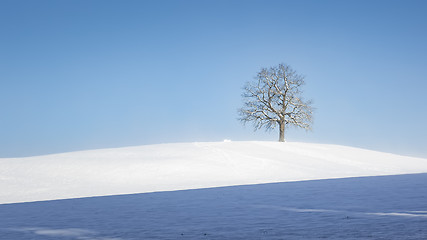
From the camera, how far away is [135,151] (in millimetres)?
34844

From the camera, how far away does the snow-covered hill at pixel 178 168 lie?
21.7 m

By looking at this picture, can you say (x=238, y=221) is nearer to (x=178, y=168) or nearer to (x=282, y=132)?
(x=178, y=168)

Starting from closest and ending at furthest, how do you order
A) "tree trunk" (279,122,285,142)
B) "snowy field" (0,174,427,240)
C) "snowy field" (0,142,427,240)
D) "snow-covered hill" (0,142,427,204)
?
"snowy field" (0,174,427,240) < "snowy field" (0,142,427,240) < "snow-covered hill" (0,142,427,204) < "tree trunk" (279,122,285,142)

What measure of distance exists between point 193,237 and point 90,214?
507cm

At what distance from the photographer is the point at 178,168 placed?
2753cm

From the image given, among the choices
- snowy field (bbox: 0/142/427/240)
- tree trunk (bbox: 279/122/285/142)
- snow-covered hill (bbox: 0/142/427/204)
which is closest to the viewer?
snowy field (bbox: 0/142/427/240)

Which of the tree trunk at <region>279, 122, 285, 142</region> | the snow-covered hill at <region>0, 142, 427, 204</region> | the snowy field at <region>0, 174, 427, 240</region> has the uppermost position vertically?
the tree trunk at <region>279, 122, 285, 142</region>

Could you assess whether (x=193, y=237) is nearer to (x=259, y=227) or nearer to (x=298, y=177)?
(x=259, y=227)

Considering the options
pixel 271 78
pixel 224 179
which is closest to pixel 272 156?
pixel 224 179

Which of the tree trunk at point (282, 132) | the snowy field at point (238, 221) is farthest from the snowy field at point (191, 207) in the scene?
the tree trunk at point (282, 132)

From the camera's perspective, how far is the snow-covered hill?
21688 mm

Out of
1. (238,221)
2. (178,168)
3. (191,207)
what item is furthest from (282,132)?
(238,221)

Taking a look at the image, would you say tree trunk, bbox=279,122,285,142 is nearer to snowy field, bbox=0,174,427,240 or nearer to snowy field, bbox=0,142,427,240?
snowy field, bbox=0,142,427,240

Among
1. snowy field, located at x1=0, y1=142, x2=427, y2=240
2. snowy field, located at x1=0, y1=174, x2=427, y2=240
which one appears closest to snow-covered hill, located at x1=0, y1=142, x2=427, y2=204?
snowy field, located at x1=0, y1=142, x2=427, y2=240
